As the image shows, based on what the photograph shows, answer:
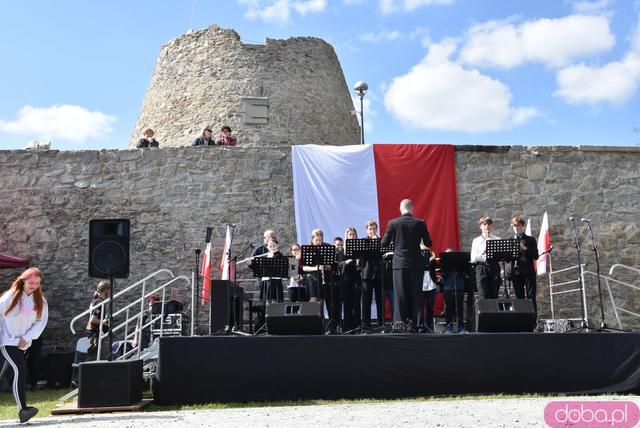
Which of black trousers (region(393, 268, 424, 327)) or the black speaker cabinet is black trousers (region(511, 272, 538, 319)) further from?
the black speaker cabinet

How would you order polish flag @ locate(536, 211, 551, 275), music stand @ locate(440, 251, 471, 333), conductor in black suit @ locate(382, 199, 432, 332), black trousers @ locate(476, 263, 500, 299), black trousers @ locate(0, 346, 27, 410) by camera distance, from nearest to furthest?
1. black trousers @ locate(0, 346, 27, 410)
2. conductor in black suit @ locate(382, 199, 432, 332)
3. music stand @ locate(440, 251, 471, 333)
4. black trousers @ locate(476, 263, 500, 299)
5. polish flag @ locate(536, 211, 551, 275)

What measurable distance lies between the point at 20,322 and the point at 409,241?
14.4 ft

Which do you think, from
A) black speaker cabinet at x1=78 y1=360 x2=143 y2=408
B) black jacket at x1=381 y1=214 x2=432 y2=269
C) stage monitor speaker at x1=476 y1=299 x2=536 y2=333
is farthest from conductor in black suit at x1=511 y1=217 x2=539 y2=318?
black speaker cabinet at x1=78 y1=360 x2=143 y2=408

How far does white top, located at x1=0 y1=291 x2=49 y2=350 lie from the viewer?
21.1ft

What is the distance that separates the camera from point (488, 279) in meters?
8.80

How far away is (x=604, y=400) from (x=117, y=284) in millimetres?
8082

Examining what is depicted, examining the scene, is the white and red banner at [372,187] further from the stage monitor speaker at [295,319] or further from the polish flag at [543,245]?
the stage monitor speaker at [295,319]

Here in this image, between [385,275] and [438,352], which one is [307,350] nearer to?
[438,352]

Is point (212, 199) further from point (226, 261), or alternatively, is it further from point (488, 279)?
point (488, 279)

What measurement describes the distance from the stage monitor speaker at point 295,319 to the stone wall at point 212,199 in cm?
431

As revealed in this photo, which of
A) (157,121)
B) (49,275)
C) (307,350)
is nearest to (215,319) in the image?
(307,350)

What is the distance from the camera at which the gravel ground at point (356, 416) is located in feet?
17.6

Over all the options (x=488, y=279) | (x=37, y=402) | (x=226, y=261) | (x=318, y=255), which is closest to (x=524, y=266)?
(x=488, y=279)

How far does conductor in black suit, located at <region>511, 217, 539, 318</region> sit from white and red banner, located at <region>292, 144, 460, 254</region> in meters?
2.39
